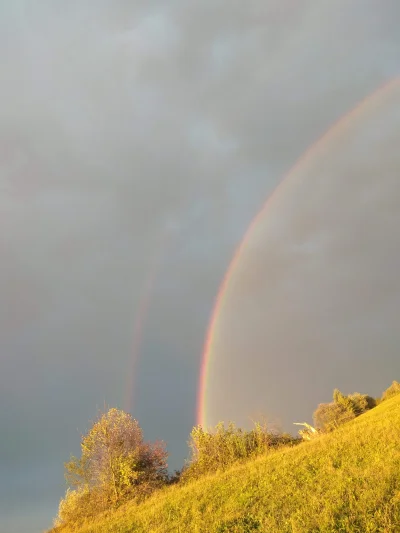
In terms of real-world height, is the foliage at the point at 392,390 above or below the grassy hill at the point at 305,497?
above

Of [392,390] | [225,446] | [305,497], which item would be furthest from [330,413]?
[305,497]

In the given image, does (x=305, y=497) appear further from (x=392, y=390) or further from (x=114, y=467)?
(x=392, y=390)

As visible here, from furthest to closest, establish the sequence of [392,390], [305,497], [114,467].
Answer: [392,390]
[114,467]
[305,497]

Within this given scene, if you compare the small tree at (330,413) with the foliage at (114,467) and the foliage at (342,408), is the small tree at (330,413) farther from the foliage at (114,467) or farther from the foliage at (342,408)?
the foliage at (114,467)

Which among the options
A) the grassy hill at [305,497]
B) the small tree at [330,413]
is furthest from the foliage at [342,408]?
the grassy hill at [305,497]

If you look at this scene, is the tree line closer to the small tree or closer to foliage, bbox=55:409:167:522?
foliage, bbox=55:409:167:522

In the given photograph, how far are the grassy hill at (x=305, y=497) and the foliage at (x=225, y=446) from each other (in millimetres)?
12168

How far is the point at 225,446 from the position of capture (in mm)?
41875

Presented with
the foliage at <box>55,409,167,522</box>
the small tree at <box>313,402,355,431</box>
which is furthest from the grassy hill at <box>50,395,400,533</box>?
the small tree at <box>313,402,355,431</box>

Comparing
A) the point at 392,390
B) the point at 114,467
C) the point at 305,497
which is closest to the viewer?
the point at 305,497

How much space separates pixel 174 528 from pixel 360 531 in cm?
1028

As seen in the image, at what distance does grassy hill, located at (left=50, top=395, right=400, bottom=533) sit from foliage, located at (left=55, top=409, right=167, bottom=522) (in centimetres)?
850

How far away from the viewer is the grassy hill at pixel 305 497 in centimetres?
1341

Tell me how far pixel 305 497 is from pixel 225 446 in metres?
26.9
